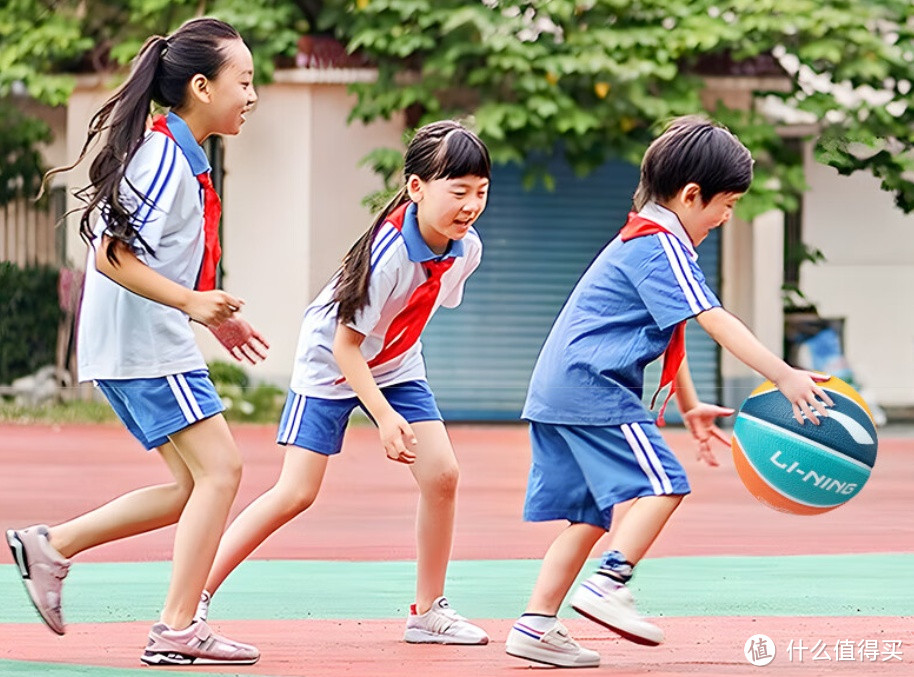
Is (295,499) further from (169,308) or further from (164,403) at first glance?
(169,308)

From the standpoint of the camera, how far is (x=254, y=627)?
5.85m

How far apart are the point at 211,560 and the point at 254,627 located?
93cm

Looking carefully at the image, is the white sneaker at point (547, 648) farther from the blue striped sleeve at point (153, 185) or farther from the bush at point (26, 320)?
the bush at point (26, 320)

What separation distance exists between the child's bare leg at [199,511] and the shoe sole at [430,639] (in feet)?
2.56

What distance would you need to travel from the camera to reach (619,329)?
16.3 feet

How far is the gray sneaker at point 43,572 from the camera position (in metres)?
5.09

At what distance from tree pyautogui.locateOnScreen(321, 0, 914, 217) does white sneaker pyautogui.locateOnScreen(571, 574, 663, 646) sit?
11.5m

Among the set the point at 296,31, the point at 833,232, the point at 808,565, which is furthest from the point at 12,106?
the point at 808,565

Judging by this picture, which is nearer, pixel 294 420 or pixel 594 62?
pixel 294 420

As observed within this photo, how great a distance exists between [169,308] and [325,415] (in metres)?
0.68

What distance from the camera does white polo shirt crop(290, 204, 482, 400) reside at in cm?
517

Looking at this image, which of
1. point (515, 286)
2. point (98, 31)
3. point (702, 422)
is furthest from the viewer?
point (98, 31)

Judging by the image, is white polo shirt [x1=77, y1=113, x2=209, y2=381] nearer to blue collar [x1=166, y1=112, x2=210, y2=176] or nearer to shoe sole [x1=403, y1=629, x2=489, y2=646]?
blue collar [x1=166, y1=112, x2=210, y2=176]

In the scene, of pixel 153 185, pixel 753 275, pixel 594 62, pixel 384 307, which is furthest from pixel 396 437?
pixel 753 275
